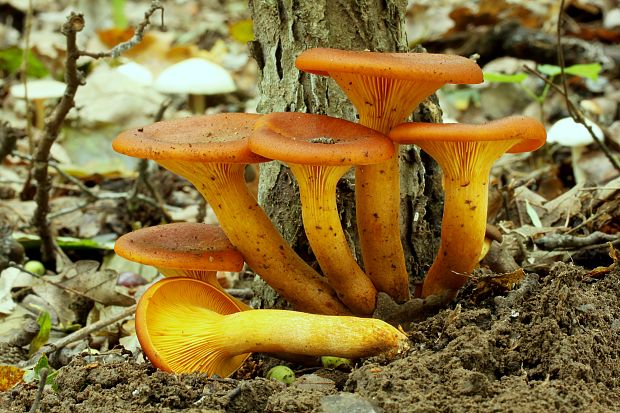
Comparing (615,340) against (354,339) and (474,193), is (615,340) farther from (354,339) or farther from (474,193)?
(354,339)

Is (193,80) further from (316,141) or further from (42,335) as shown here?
(316,141)

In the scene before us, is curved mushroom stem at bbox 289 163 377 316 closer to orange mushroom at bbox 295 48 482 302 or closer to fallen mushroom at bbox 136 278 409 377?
orange mushroom at bbox 295 48 482 302

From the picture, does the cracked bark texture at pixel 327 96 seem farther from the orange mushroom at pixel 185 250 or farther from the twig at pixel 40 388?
the twig at pixel 40 388

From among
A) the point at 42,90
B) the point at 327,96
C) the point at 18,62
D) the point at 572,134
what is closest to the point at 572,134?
the point at 572,134

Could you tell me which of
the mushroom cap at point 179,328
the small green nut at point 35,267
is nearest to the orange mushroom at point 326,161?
the mushroom cap at point 179,328

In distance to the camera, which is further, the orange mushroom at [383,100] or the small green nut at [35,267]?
the small green nut at [35,267]
